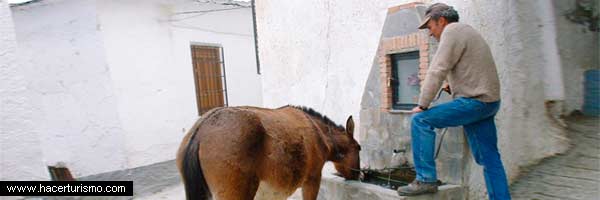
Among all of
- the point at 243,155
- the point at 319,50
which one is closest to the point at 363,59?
the point at 319,50

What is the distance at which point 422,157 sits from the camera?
3.20 metres

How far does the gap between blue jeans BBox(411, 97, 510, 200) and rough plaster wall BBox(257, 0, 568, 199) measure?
1.38 feet

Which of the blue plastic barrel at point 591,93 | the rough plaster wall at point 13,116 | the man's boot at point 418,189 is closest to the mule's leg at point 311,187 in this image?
the man's boot at point 418,189

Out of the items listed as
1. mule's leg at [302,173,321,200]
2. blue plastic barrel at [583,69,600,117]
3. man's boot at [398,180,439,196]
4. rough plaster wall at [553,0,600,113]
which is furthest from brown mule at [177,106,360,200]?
blue plastic barrel at [583,69,600,117]

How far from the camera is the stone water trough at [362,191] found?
336 cm

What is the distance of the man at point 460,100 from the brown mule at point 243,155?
36.6 inches

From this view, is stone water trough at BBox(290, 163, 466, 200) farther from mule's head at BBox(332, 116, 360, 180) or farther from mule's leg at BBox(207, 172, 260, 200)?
mule's leg at BBox(207, 172, 260, 200)

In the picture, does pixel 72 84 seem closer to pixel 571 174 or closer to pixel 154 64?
pixel 154 64

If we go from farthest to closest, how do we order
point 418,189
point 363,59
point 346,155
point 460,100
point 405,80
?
point 363,59 → point 405,80 → point 346,155 → point 418,189 → point 460,100

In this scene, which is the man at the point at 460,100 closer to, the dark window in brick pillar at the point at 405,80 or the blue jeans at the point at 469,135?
the blue jeans at the point at 469,135

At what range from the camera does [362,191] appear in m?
3.66

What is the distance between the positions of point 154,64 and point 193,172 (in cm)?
615

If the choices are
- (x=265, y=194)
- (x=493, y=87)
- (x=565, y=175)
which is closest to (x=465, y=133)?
(x=493, y=87)

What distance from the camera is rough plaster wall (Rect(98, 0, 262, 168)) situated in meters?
7.81
